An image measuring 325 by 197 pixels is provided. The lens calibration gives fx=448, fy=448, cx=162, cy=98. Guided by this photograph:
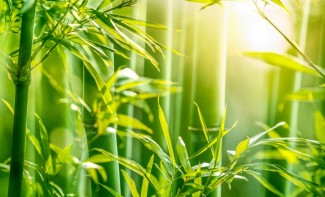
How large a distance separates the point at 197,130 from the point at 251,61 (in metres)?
0.36

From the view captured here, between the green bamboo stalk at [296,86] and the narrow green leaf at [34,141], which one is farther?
the green bamboo stalk at [296,86]

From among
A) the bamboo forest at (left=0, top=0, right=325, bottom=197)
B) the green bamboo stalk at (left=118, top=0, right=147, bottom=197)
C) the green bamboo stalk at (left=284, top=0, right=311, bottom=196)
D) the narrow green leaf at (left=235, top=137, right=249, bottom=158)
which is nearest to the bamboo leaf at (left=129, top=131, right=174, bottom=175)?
the bamboo forest at (left=0, top=0, right=325, bottom=197)

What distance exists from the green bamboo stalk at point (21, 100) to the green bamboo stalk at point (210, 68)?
0.41 m

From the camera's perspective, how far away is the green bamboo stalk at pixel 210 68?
95 cm

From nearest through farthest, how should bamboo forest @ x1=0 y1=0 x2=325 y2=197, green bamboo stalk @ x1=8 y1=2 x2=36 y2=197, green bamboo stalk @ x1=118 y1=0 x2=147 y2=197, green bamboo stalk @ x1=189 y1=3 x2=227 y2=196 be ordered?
green bamboo stalk @ x1=8 y1=2 x2=36 y2=197 → bamboo forest @ x1=0 y1=0 x2=325 y2=197 → green bamboo stalk @ x1=189 y1=3 x2=227 y2=196 → green bamboo stalk @ x1=118 y1=0 x2=147 y2=197

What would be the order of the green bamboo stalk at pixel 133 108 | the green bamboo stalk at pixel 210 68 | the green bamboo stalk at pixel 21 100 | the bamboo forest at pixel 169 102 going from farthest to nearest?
the green bamboo stalk at pixel 133 108 < the green bamboo stalk at pixel 210 68 < the bamboo forest at pixel 169 102 < the green bamboo stalk at pixel 21 100

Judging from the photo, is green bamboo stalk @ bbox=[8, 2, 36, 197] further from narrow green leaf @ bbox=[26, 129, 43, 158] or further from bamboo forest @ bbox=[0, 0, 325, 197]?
narrow green leaf @ bbox=[26, 129, 43, 158]

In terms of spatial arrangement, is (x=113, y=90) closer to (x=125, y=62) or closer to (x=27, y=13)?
(x=125, y=62)

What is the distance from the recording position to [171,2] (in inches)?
42.6

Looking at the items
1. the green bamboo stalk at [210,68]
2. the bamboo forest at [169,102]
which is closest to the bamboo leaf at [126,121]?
the bamboo forest at [169,102]

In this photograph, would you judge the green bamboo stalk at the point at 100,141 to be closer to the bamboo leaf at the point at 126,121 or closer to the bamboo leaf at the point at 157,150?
the bamboo leaf at the point at 126,121

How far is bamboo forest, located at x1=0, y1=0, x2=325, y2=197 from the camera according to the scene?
80cm

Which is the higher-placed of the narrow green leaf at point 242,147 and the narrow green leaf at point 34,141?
the narrow green leaf at point 242,147

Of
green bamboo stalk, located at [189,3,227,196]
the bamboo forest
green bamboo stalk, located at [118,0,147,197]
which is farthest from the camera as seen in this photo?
green bamboo stalk, located at [118,0,147,197]
